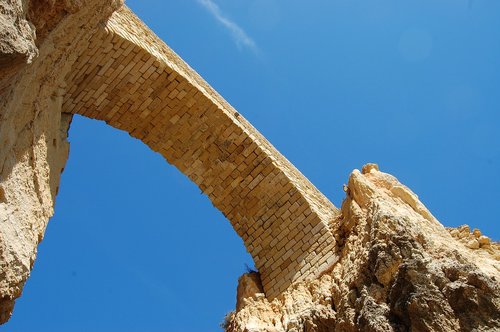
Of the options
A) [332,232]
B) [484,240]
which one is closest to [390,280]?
[484,240]

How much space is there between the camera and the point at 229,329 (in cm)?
575

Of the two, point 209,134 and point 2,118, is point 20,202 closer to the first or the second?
point 2,118

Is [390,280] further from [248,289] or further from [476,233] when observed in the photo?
[248,289]

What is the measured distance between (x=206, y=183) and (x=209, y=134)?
61 centimetres

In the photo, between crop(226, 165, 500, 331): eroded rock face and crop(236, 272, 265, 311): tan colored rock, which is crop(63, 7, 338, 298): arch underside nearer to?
crop(236, 272, 265, 311): tan colored rock

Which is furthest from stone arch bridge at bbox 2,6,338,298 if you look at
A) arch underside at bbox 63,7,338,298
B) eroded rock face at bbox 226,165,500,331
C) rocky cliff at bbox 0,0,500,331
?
eroded rock face at bbox 226,165,500,331

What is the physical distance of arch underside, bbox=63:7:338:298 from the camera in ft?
19.2

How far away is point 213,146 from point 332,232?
1.74m

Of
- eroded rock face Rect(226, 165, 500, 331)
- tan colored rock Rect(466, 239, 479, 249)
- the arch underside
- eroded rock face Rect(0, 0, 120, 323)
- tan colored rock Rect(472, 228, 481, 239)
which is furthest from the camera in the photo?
the arch underside

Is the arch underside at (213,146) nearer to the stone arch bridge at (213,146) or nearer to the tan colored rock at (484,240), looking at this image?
the stone arch bridge at (213,146)

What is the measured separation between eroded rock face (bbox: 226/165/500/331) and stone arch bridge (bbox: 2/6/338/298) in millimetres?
428

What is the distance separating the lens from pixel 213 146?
648 cm

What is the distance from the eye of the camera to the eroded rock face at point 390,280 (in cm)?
393

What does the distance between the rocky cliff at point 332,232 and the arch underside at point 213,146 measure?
→ 0.34 meters
